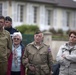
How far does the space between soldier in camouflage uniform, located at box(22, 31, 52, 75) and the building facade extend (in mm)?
28323

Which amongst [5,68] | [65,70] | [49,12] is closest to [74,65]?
[65,70]

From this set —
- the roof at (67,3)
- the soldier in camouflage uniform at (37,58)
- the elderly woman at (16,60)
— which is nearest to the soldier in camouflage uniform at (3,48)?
the elderly woman at (16,60)

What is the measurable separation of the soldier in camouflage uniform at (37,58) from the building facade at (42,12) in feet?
92.9

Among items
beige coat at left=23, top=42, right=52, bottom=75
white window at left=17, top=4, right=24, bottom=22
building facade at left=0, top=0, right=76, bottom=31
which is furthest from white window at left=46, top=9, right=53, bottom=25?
beige coat at left=23, top=42, right=52, bottom=75

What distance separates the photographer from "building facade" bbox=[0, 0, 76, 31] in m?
37.9

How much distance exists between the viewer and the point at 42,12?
41.0m

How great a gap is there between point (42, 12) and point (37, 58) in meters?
32.2

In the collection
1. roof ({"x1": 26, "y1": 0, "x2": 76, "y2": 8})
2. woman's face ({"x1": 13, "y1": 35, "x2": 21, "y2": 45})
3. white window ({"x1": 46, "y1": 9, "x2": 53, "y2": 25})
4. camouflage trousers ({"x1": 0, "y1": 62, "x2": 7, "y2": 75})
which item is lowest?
camouflage trousers ({"x1": 0, "y1": 62, "x2": 7, "y2": 75})

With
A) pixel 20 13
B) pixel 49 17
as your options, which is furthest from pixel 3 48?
pixel 49 17

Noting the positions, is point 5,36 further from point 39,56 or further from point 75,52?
point 75,52

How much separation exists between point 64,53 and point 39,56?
832 mm

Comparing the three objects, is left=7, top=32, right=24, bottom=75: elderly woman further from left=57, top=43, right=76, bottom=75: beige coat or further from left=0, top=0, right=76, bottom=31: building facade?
left=0, top=0, right=76, bottom=31: building facade

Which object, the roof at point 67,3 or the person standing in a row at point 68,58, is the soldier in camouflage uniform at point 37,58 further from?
the roof at point 67,3

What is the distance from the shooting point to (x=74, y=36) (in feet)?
27.5
